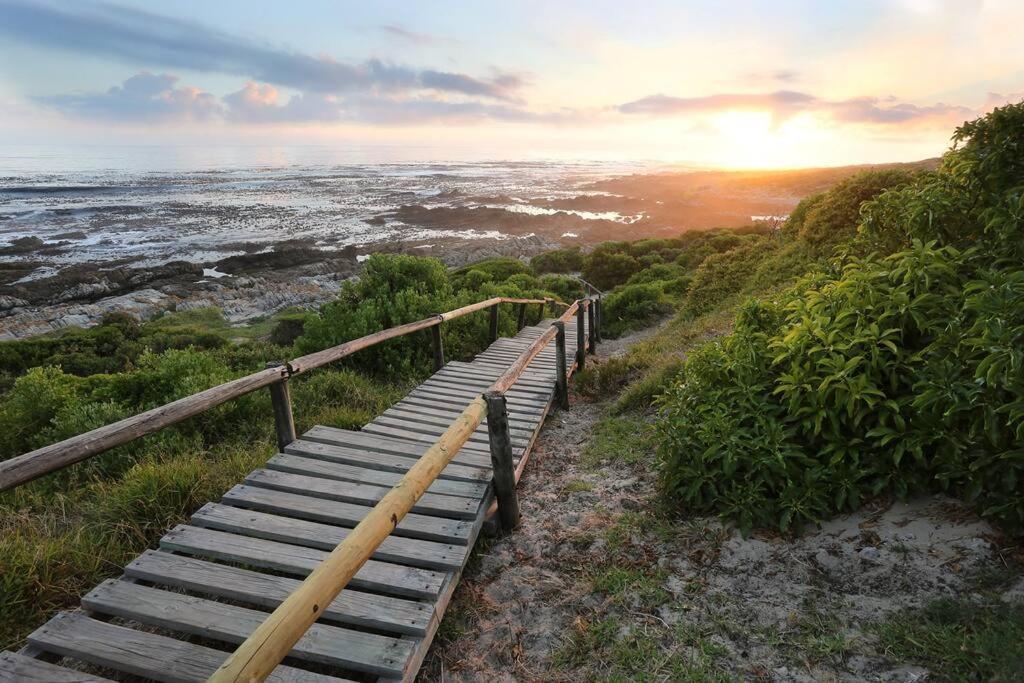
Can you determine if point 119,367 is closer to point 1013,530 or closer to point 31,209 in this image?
point 1013,530

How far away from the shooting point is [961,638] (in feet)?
7.88

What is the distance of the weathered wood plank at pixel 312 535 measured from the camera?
10.9 feet

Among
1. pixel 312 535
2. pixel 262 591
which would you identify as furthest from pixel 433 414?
pixel 262 591

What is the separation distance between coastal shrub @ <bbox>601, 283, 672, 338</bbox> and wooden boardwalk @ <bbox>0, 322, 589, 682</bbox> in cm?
1293

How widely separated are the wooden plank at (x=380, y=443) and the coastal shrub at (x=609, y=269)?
23947 mm

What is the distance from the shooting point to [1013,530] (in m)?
2.77

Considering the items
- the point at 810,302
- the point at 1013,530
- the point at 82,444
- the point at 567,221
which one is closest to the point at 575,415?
the point at 810,302

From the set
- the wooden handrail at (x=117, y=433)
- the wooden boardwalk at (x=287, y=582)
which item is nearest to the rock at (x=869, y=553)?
the wooden boardwalk at (x=287, y=582)

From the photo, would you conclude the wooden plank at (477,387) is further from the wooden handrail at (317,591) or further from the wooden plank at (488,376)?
the wooden handrail at (317,591)

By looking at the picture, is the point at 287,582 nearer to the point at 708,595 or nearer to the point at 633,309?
the point at 708,595

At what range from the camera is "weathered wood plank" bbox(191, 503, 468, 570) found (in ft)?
10.9

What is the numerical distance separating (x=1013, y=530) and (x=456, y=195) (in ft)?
300

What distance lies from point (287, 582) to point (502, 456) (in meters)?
1.58

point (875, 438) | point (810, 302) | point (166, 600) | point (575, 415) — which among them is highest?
point (810, 302)
